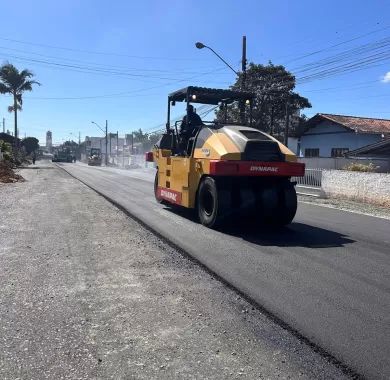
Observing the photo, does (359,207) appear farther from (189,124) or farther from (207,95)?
(189,124)

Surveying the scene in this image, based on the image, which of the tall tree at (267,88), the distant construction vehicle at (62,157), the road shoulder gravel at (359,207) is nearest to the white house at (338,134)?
the tall tree at (267,88)

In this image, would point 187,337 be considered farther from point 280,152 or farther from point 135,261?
point 280,152

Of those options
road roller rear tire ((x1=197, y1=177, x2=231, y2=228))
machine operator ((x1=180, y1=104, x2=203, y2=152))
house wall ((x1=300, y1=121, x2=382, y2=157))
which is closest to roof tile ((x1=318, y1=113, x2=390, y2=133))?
house wall ((x1=300, y1=121, x2=382, y2=157))

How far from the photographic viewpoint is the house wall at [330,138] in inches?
1178

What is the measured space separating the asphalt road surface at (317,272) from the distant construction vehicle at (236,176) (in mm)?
432

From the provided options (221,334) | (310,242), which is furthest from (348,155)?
(221,334)

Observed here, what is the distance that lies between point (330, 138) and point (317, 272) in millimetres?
28123

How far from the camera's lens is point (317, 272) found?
6250mm

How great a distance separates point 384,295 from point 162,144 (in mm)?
8547

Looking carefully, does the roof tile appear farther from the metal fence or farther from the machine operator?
the machine operator

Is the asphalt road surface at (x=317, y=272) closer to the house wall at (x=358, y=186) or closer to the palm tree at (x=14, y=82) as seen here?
the house wall at (x=358, y=186)

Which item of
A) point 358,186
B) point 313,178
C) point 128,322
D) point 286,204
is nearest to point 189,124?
point 286,204

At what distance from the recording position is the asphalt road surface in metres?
4.13

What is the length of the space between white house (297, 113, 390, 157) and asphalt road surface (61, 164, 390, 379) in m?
19.9
